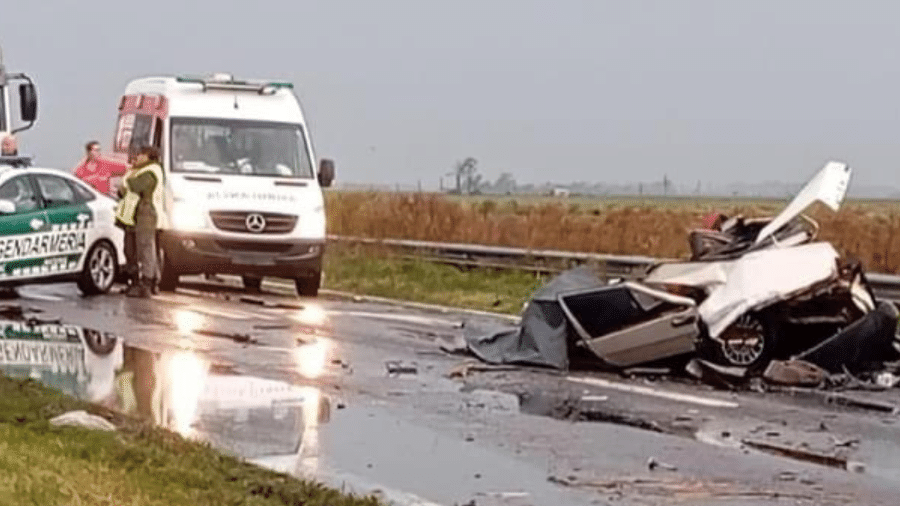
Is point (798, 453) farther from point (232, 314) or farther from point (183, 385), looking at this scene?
point (232, 314)

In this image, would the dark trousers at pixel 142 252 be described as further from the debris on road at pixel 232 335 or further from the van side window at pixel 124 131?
the debris on road at pixel 232 335

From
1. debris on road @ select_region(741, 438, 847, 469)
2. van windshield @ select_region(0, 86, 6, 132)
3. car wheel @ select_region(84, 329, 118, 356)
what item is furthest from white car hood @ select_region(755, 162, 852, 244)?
van windshield @ select_region(0, 86, 6, 132)

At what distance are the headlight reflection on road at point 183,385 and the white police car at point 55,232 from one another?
19.8ft

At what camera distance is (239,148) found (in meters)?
23.4

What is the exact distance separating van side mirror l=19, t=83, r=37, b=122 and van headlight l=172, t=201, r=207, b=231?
6456 mm

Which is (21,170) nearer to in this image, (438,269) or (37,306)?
(37,306)

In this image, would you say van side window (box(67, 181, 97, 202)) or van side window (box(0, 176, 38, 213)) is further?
van side window (box(67, 181, 97, 202))

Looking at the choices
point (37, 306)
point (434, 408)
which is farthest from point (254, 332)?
point (434, 408)

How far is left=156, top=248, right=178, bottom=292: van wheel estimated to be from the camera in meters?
22.4

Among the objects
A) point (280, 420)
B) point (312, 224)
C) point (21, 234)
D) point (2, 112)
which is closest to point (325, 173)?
point (312, 224)

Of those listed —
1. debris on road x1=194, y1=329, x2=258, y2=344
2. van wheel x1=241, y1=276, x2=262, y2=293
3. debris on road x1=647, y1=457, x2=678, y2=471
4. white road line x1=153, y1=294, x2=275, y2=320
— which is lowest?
van wheel x1=241, y1=276, x2=262, y2=293

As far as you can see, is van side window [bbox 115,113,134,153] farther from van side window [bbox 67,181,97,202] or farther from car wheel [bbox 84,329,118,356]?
car wheel [bbox 84,329,118,356]

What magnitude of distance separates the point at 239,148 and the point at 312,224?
61.1 inches

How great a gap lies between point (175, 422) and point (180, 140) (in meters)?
12.4
